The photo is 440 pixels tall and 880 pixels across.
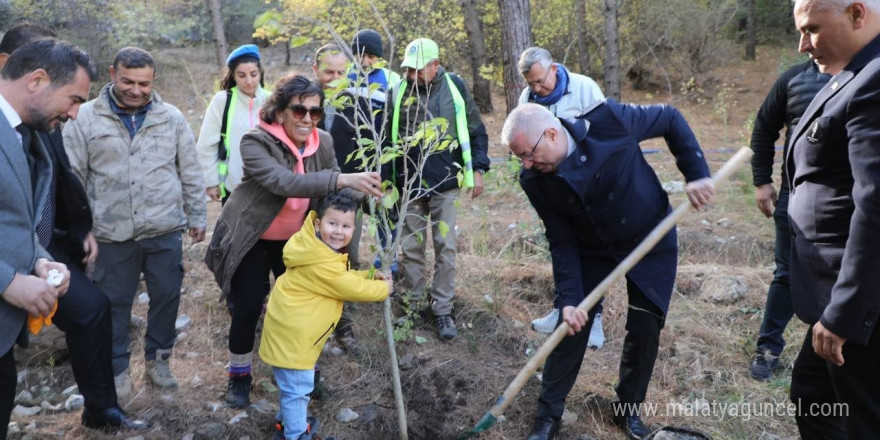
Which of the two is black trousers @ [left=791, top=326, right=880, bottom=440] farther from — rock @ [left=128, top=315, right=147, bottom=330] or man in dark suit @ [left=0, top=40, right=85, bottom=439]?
rock @ [left=128, top=315, right=147, bottom=330]

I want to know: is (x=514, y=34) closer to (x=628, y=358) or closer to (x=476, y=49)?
(x=628, y=358)

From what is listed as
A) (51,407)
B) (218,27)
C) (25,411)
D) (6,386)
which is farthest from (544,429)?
(218,27)

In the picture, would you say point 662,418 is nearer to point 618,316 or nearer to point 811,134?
point 618,316

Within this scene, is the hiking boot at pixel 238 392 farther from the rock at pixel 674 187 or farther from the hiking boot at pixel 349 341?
the rock at pixel 674 187

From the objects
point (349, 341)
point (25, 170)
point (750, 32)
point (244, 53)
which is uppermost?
point (244, 53)

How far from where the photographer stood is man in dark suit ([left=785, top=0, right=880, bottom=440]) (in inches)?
81.4

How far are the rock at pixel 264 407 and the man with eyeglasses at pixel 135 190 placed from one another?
52cm

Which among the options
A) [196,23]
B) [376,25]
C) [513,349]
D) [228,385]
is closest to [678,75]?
[376,25]

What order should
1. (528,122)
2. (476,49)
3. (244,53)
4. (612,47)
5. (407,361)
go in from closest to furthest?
(528,122), (407,361), (244,53), (612,47), (476,49)

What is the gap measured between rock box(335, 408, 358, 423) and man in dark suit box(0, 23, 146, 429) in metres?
1.01

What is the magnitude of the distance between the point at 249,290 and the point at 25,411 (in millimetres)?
1396

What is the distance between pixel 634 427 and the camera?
3477 millimetres

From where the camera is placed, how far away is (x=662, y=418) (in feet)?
12.0

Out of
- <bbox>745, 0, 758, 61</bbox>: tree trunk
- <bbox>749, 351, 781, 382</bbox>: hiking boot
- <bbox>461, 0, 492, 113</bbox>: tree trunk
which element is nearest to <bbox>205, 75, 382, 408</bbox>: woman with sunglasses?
<bbox>749, 351, 781, 382</bbox>: hiking boot
